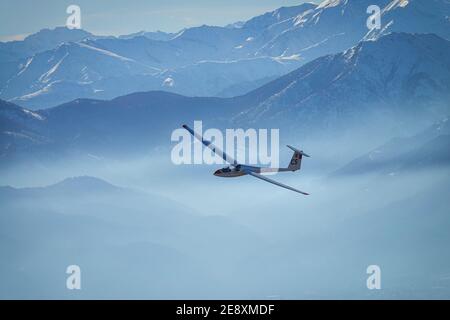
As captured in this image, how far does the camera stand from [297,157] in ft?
426

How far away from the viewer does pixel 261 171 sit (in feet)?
419
